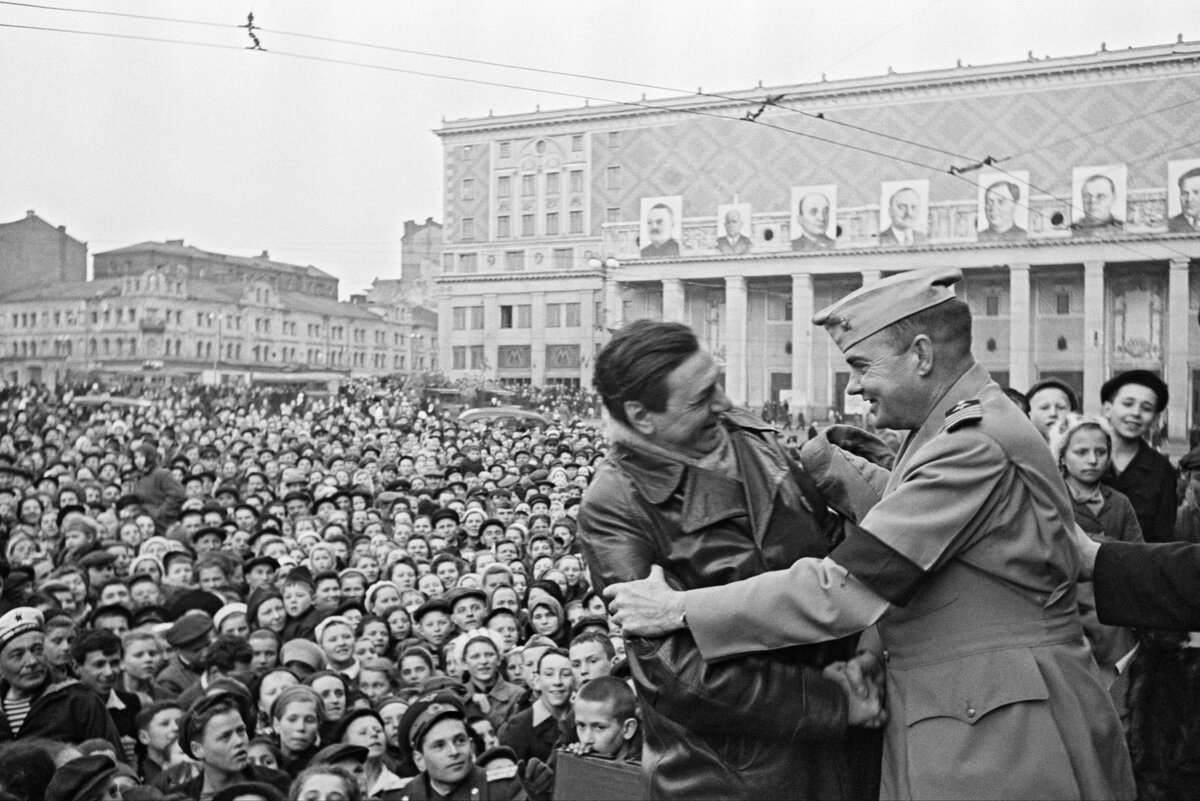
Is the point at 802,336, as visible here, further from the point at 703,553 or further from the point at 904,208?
the point at 703,553

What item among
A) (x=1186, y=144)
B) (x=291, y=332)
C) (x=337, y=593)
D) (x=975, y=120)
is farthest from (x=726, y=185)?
(x=337, y=593)

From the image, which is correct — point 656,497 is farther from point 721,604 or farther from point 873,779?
point 873,779

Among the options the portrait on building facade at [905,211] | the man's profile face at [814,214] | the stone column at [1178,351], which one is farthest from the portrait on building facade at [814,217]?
the stone column at [1178,351]

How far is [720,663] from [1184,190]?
27.4 meters

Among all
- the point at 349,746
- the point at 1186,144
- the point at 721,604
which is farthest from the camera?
the point at 1186,144

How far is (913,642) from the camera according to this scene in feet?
7.49

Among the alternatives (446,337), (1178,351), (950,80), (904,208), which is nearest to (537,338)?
(446,337)

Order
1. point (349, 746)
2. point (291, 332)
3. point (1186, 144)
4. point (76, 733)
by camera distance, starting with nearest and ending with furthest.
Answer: point (349, 746) → point (76, 733) → point (1186, 144) → point (291, 332)

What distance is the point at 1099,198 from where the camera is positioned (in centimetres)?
2783

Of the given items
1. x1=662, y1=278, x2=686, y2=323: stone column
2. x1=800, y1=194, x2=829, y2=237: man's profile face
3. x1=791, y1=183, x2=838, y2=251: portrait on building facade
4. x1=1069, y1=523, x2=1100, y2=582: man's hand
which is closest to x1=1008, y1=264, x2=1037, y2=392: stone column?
x1=791, y1=183, x2=838, y2=251: portrait on building facade

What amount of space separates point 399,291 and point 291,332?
22.5m

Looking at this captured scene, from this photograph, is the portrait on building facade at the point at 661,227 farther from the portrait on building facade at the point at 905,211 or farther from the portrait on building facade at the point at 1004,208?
the portrait on building facade at the point at 1004,208

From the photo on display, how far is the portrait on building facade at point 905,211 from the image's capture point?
29719mm

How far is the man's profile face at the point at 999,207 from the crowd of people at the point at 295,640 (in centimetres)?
1789
